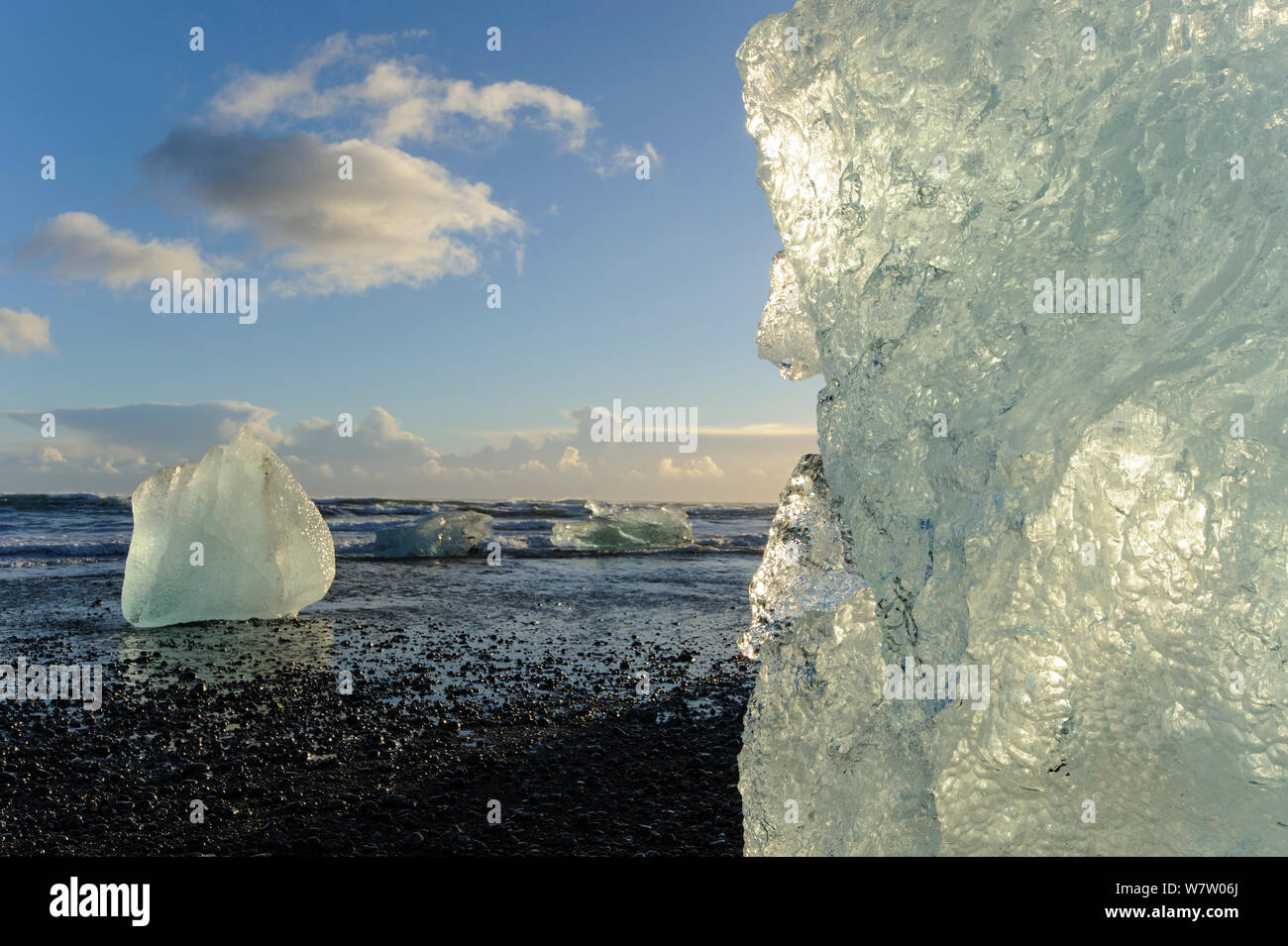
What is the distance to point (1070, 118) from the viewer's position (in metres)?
2.51

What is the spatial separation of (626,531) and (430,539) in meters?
4.28

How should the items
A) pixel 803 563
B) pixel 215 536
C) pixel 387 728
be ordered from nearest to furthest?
1. pixel 803 563
2. pixel 387 728
3. pixel 215 536

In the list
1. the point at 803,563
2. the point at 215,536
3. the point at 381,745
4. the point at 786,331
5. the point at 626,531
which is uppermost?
the point at 786,331

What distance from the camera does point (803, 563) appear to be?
11.1 feet

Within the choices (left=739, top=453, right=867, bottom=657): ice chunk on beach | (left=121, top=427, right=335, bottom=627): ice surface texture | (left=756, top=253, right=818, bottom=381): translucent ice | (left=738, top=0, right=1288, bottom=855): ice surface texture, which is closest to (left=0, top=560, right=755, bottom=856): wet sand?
(left=121, top=427, right=335, bottom=627): ice surface texture

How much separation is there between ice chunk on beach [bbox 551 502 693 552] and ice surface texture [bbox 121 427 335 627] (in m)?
8.94

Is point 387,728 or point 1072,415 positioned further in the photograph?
point 387,728

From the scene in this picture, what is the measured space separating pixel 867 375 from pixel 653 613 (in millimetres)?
6568

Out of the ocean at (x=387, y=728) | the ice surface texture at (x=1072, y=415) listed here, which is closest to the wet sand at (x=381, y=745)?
the ocean at (x=387, y=728)

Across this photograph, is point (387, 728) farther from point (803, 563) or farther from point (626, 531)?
point (626, 531)

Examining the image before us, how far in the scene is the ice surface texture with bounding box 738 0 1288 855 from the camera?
2.46 metres

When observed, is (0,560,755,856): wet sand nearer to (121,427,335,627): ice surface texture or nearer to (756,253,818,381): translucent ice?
(121,427,335,627): ice surface texture

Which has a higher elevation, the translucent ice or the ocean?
the translucent ice

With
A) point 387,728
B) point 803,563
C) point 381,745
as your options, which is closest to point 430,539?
point 387,728
